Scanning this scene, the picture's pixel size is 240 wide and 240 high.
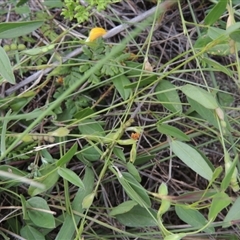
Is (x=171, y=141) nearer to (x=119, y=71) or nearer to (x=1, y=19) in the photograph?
(x=119, y=71)

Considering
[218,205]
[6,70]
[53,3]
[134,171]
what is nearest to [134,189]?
[134,171]

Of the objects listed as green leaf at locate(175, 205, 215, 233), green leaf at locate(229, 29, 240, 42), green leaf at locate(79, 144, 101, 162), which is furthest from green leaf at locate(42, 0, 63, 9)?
green leaf at locate(175, 205, 215, 233)

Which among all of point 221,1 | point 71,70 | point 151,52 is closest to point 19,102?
point 71,70

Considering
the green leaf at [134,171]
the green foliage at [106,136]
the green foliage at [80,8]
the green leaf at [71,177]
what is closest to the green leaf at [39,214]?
the green foliage at [106,136]

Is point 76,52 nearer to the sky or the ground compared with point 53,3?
nearer to the ground

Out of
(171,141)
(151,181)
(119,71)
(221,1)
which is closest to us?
(221,1)

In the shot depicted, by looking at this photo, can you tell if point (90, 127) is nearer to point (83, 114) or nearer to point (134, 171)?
point (83, 114)

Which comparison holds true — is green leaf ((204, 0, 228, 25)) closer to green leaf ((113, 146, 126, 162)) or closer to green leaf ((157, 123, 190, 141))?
green leaf ((157, 123, 190, 141))
